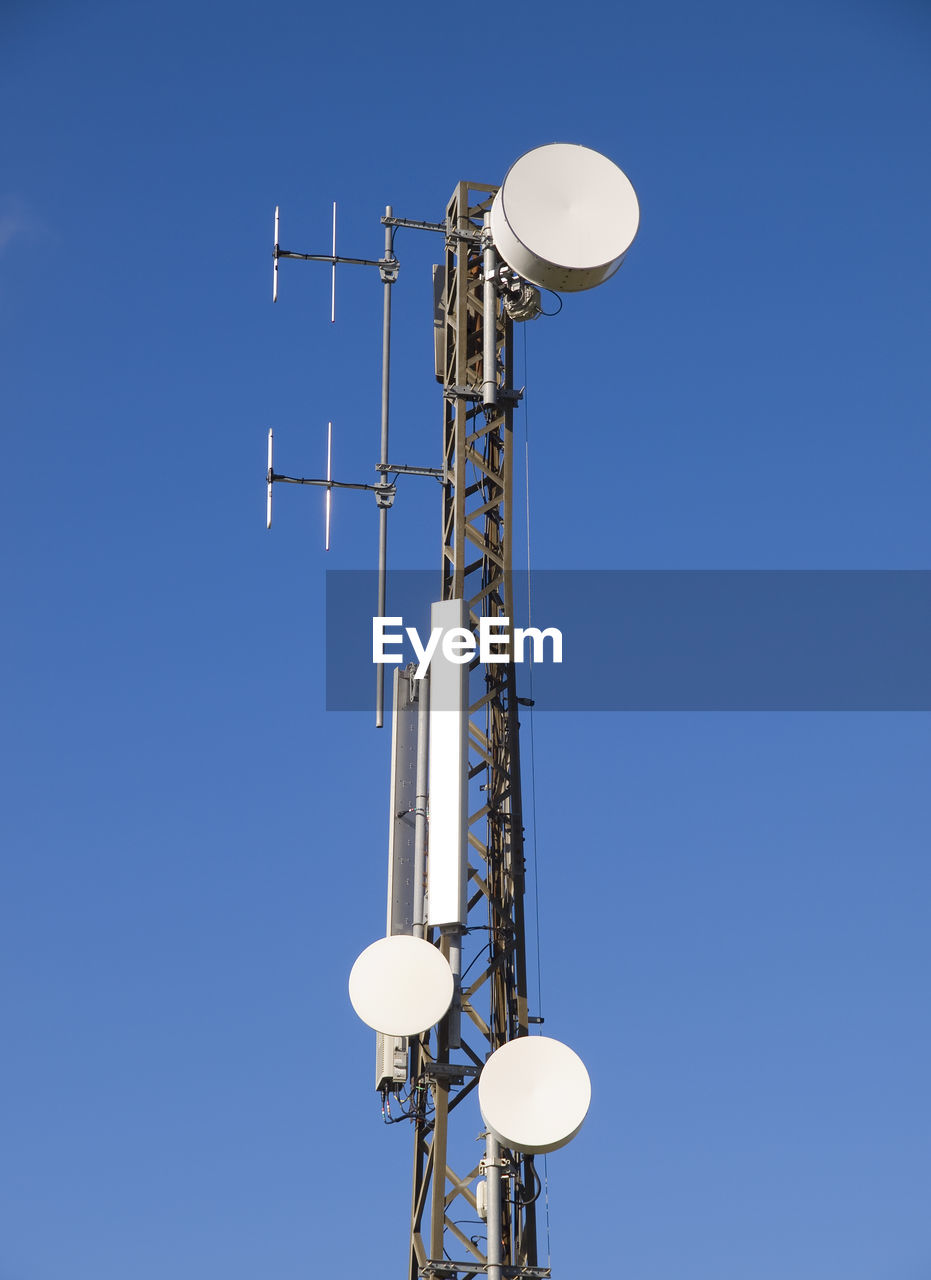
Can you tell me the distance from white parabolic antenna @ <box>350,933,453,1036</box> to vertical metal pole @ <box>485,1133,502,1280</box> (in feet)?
4.84

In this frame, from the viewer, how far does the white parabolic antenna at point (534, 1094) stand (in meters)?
20.1

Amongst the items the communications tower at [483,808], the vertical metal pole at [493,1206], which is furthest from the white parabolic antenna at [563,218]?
the vertical metal pole at [493,1206]

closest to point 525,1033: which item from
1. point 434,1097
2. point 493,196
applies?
point 434,1097

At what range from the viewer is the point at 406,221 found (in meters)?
24.8

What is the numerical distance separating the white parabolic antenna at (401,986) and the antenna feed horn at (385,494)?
19.5 ft

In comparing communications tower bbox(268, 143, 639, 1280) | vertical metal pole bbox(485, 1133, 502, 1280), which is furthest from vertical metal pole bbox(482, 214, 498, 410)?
vertical metal pole bbox(485, 1133, 502, 1280)

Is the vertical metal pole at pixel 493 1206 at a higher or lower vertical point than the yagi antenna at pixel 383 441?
lower

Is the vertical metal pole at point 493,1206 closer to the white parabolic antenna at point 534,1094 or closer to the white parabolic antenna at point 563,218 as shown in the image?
the white parabolic antenna at point 534,1094

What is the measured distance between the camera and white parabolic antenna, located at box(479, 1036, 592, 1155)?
790 inches

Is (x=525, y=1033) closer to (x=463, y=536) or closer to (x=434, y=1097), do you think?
(x=434, y=1097)

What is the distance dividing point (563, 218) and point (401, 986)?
29.2 ft

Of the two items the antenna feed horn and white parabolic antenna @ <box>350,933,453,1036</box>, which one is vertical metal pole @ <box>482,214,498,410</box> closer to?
A: the antenna feed horn

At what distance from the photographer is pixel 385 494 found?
2425 cm

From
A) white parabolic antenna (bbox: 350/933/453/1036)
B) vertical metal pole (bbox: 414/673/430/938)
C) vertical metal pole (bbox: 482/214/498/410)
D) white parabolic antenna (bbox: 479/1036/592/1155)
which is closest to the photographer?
white parabolic antenna (bbox: 479/1036/592/1155)
